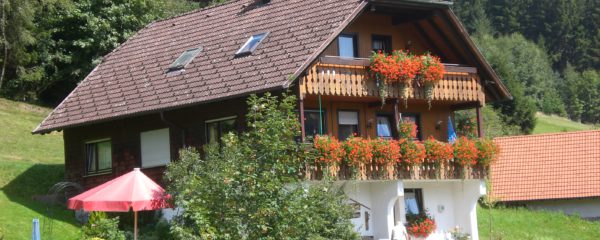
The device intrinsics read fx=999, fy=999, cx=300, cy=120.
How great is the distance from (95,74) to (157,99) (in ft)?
15.7

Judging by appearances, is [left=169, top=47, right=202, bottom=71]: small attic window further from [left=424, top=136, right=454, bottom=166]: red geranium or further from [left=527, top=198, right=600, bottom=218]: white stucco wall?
[left=527, top=198, right=600, bottom=218]: white stucco wall

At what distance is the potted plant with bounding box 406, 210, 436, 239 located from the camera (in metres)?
27.6

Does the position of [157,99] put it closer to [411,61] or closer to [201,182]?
[411,61]

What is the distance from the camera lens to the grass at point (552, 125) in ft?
226

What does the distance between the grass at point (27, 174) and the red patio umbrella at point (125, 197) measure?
2.35 metres

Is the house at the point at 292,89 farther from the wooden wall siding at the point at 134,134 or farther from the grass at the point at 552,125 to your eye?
the grass at the point at 552,125

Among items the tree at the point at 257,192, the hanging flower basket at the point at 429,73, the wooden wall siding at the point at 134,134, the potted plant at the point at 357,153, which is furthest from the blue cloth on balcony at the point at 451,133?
the tree at the point at 257,192

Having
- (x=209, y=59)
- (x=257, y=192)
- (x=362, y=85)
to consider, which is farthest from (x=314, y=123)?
(x=257, y=192)

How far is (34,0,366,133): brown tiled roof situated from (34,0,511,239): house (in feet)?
0.16

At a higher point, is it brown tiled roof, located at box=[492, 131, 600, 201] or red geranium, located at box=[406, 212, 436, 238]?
brown tiled roof, located at box=[492, 131, 600, 201]

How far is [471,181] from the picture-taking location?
94.4 feet

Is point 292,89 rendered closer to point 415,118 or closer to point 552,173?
point 415,118

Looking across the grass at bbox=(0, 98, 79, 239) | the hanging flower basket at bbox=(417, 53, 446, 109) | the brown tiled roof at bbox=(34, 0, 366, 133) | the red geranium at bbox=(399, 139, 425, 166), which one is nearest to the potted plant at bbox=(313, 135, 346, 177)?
the brown tiled roof at bbox=(34, 0, 366, 133)

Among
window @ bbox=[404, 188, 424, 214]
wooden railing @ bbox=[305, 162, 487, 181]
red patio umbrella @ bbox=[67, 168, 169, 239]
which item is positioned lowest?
window @ bbox=[404, 188, 424, 214]
